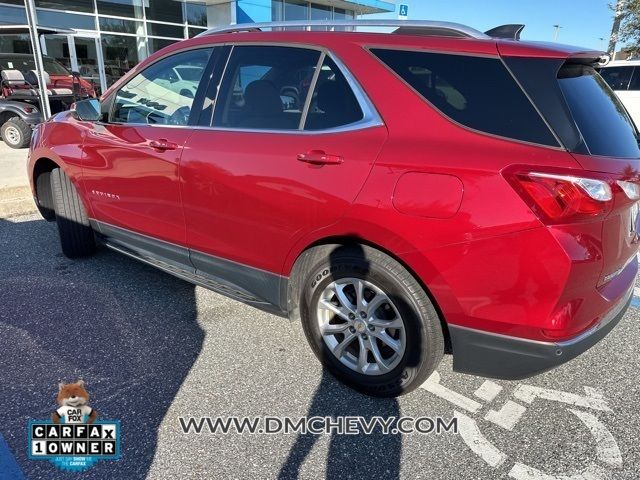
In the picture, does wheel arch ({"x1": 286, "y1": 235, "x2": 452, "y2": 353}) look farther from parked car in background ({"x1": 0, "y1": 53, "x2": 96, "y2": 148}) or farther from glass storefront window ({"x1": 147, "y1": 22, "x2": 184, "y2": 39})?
glass storefront window ({"x1": 147, "y1": 22, "x2": 184, "y2": 39})

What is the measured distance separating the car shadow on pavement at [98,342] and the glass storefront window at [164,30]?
1560cm

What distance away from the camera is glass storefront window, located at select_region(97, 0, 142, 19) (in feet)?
53.0

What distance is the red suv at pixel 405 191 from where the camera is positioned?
1.91 metres

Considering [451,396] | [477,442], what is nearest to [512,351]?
[477,442]

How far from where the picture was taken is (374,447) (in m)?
2.20

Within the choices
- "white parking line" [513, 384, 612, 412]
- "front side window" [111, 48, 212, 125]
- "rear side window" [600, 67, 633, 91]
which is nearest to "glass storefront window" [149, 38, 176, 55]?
"rear side window" [600, 67, 633, 91]

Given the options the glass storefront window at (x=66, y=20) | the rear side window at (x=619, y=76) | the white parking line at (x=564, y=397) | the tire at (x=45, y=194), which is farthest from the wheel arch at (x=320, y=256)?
the glass storefront window at (x=66, y=20)

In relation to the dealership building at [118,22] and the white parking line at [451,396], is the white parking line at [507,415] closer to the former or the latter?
the white parking line at [451,396]

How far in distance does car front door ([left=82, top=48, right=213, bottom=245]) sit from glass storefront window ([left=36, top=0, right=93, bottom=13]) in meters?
15.0

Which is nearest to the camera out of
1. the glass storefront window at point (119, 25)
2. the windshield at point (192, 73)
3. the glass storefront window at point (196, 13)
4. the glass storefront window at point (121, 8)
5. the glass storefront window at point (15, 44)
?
the windshield at point (192, 73)

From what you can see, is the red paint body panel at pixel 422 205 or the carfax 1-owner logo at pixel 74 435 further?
the carfax 1-owner logo at pixel 74 435

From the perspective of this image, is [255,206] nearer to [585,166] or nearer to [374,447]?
[374,447]

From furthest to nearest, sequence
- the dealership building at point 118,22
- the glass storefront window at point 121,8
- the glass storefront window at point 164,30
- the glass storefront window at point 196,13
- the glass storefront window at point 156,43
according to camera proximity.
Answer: the glass storefront window at point 196,13 → the glass storefront window at point 156,43 → the glass storefront window at point 164,30 → the glass storefront window at point 121,8 → the dealership building at point 118,22

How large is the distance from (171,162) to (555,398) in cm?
259
